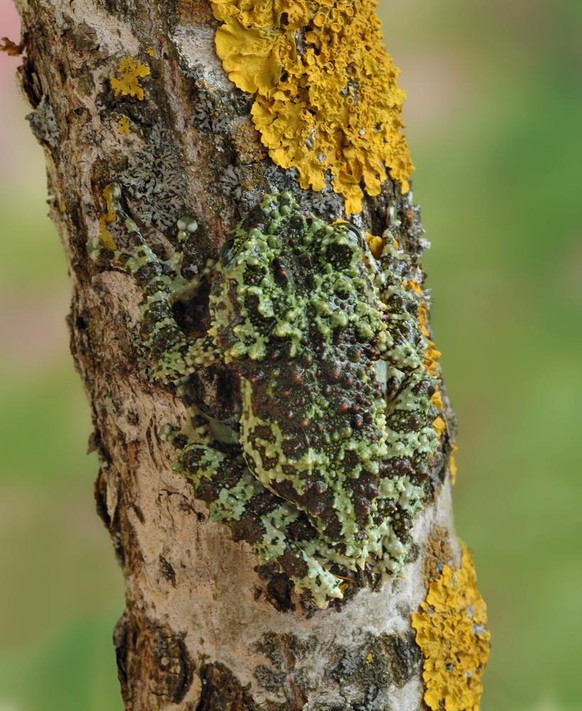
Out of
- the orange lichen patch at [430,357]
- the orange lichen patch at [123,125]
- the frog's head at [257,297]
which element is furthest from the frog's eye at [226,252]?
the orange lichen patch at [430,357]

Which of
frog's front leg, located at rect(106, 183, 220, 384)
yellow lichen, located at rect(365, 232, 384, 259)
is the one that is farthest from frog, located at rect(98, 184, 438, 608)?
yellow lichen, located at rect(365, 232, 384, 259)

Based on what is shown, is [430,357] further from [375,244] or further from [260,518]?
[260,518]

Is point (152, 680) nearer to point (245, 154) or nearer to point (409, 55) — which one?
point (245, 154)

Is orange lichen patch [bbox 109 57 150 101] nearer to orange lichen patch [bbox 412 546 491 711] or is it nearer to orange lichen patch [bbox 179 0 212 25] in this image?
orange lichen patch [bbox 179 0 212 25]

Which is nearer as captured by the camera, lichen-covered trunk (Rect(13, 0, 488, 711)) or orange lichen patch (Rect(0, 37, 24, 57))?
lichen-covered trunk (Rect(13, 0, 488, 711))

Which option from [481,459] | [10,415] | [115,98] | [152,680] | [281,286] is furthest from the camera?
[481,459]

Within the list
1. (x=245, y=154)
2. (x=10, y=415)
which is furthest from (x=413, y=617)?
(x=10, y=415)
